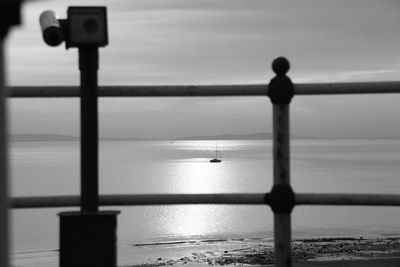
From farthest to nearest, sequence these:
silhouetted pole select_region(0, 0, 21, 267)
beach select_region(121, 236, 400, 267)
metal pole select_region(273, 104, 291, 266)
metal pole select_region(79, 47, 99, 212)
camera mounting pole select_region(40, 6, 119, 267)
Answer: beach select_region(121, 236, 400, 267) → metal pole select_region(273, 104, 291, 266) → metal pole select_region(79, 47, 99, 212) → camera mounting pole select_region(40, 6, 119, 267) → silhouetted pole select_region(0, 0, 21, 267)

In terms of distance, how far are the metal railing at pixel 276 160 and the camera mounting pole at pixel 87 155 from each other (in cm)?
36

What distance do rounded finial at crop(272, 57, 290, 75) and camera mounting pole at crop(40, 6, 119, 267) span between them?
0.99 meters

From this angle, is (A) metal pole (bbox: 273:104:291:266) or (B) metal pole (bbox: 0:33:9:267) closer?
(B) metal pole (bbox: 0:33:9:267)

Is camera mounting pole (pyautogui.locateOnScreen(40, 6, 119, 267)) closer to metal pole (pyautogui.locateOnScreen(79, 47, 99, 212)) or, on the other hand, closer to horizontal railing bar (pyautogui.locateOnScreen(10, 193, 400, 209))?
metal pole (pyautogui.locateOnScreen(79, 47, 99, 212))

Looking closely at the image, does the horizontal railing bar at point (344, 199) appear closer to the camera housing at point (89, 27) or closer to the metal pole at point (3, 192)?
the camera housing at point (89, 27)

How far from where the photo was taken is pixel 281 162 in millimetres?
3748

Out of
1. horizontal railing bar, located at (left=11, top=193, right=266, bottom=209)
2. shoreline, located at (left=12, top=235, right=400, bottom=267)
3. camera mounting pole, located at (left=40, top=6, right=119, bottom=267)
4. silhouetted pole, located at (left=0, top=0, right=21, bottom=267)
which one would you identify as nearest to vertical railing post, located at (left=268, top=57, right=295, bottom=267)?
horizontal railing bar, located at (left=11, top=193, right=266, bottom=209)

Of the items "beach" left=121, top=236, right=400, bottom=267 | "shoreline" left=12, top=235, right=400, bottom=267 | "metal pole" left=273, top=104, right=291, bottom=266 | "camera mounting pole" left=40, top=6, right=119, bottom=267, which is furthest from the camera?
"shoreline" left=12, top=235, right=400, bottom=267

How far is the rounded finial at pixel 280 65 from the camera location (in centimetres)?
376

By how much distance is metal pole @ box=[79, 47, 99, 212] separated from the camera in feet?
11.4

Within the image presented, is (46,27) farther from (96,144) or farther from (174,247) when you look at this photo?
(174,247)

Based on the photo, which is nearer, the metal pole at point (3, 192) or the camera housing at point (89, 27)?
the metal pole at point (3, 192)

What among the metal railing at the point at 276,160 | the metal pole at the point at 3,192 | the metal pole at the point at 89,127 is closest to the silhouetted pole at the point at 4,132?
the metal pole at the point at 3,192

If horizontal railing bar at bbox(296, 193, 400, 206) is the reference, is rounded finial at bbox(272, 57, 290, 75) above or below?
above
